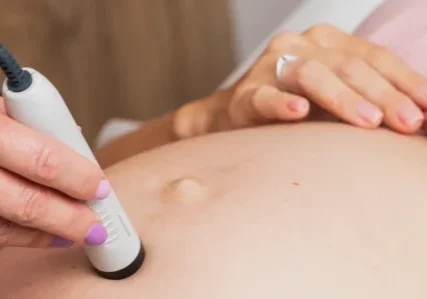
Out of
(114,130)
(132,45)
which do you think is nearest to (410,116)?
(114,130)

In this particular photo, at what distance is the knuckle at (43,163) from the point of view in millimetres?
389

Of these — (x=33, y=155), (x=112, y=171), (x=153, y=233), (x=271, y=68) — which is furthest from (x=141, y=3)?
(x=33, y=155)

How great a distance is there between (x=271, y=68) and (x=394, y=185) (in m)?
0.25

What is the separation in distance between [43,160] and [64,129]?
0.08 ft

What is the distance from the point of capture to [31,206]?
16.0 inches

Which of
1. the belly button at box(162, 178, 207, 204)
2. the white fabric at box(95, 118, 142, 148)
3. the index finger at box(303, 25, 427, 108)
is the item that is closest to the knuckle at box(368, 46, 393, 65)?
the index finger at box(303, 25, 427, 108)

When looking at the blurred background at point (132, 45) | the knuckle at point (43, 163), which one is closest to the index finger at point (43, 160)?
the knuckle at point (43, 163)

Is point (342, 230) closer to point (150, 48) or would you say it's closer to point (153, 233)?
point (153, 233)

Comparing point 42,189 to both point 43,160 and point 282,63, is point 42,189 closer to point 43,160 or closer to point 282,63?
point 43,160

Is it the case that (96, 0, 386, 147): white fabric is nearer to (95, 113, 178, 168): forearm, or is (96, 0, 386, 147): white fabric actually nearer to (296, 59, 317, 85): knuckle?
(95, 113, 178, 168): forearm

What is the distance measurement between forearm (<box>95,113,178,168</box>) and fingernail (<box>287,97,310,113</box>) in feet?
0.85

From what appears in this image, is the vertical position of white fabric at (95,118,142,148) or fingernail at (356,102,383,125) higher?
fingernail at (356,102,383,125)

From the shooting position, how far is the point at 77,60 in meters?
1.38

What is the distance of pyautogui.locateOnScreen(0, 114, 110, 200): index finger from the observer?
1.27ft
